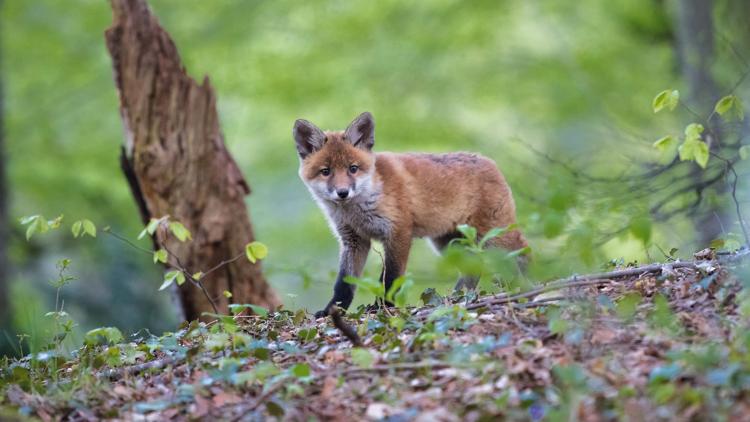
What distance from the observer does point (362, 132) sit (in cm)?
690

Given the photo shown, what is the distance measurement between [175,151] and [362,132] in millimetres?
2224

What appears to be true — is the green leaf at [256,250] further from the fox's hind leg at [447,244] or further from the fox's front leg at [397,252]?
the fox's hind leg at [447,244]

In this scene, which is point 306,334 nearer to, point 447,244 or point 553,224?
point 553,224

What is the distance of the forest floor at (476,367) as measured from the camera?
3227 mm

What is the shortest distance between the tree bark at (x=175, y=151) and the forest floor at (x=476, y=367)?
321cm

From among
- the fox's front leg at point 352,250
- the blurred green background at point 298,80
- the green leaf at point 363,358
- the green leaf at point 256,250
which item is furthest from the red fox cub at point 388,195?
the blurred green background at point 298,80

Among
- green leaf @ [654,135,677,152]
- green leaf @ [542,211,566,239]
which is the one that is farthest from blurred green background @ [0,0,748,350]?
green leaf @ [542,211,566,239]

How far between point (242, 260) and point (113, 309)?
526 cm

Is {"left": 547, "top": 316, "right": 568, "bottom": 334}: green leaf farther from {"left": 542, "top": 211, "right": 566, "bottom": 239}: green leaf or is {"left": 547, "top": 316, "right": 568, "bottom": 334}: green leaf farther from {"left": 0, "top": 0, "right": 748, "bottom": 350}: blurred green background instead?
{"left": 0, "top": 0, "right": 748, "bottom": 350}: blurred green background

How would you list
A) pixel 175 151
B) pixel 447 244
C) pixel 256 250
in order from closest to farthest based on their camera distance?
pixel 256 250 → pixel 447 244 → pixel 175 151

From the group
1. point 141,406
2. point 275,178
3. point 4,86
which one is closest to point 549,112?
point 275,178

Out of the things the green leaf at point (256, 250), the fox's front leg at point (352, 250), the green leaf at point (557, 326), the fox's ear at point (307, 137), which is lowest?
the green leaf at point (557, 326)

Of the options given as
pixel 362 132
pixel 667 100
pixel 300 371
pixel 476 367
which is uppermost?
pixel 362 132

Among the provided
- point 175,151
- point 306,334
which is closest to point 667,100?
point 306,334
